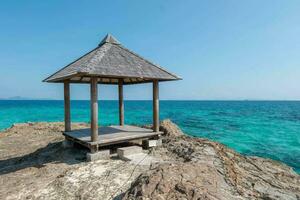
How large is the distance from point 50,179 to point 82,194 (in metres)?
1.47

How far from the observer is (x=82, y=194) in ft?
15.5

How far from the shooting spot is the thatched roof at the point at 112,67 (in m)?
6.69

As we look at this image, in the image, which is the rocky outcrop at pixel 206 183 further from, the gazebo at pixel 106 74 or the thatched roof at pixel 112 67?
the thatched roof at pixel 112 67

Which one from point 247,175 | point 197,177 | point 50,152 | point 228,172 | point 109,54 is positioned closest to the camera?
point 197,177

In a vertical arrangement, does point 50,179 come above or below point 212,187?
below

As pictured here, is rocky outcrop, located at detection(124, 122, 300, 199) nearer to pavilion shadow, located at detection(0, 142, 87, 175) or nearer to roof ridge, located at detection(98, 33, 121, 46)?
pavilion shadow, located at detection(0, 142, 87, 175)

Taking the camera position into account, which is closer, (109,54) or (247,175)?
(247,175)

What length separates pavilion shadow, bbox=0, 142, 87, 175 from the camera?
6879 millimetres

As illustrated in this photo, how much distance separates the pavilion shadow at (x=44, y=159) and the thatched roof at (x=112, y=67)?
2.98m

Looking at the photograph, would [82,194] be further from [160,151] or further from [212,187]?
[160,151]

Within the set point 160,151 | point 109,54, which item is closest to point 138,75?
point 109,54

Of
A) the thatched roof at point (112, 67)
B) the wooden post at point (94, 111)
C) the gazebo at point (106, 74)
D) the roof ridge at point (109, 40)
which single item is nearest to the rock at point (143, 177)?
the gazebo at point (106, 74)

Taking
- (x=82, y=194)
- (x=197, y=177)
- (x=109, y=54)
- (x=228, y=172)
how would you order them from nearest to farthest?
1. (x=197, y=177)
2. (x=82, y=194)
3. (x=228, y=172)
4. (x=109, y=54)

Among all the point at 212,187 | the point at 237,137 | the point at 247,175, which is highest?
the point at 212,187
